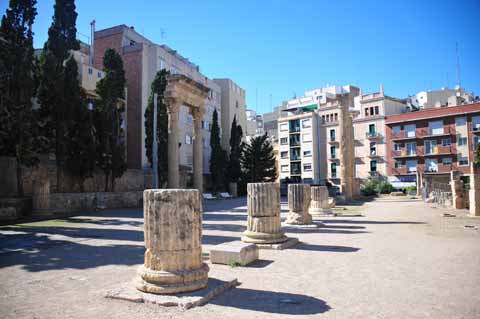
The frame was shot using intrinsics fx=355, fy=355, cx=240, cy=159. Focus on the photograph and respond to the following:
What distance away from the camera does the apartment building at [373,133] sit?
50625 millimetres

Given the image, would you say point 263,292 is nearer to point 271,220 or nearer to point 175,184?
point 271,220

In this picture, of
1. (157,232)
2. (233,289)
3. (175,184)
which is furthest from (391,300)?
(175,184)

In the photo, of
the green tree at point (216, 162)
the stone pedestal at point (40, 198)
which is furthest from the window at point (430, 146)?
the stone pedestal at point (40, 198)

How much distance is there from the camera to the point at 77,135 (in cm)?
2106

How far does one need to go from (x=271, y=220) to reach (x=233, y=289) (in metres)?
3.71

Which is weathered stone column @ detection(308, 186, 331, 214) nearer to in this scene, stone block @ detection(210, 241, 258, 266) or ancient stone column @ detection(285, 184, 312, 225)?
ancient stone column @ detection(285, 184, 312, 225)

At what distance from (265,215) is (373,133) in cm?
4655

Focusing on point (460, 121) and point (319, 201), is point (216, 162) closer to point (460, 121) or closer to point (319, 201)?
point (319, 201)

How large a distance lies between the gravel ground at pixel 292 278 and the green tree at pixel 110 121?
12.4m

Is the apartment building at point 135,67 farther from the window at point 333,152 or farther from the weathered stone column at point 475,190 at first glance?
the window at point 333,152

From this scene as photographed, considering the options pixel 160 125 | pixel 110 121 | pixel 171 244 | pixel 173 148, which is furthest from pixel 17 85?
pixel 171 244

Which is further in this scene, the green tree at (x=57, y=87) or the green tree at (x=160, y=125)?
the green tree at (x=160, y=125)

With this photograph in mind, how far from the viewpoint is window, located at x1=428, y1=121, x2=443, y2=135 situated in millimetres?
45625

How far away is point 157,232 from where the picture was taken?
507 centimetres
